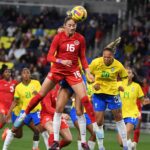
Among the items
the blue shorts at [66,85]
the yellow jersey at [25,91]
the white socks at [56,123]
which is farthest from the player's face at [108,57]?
the yellow jersey at [25,91]

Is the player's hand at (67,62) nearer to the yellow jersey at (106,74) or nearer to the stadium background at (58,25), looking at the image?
the yellow jersey at (106,74)

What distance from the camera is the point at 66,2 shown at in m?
41.5

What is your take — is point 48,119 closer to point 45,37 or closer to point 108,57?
point 108,57

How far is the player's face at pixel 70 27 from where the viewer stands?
1673cm

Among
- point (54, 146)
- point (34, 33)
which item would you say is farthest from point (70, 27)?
point (34, 33)

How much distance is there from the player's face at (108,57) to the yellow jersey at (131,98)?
225 cm

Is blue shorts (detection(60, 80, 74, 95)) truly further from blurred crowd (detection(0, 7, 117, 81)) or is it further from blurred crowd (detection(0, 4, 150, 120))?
blurred crowd (detection(0, 7, 117, 81))

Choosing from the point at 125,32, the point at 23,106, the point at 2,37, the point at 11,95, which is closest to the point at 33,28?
the point at 2,37

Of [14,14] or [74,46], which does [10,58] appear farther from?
[74,46]

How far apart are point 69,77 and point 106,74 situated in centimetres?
160

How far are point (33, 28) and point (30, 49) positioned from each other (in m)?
2.34

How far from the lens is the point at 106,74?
59.6 ft

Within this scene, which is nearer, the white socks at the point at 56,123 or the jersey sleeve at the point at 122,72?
the white socks at the point at 56,123

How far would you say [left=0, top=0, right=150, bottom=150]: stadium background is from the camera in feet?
120
